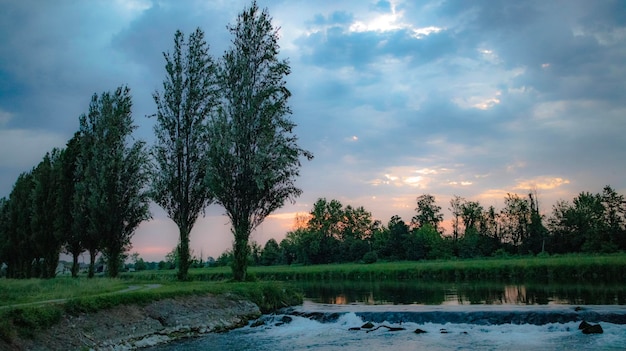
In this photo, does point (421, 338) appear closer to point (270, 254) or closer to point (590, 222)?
point (590, 222)

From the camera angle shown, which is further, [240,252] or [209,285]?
[240,252]

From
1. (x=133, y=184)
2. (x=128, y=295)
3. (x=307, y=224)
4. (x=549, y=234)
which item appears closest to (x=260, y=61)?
(x=133, y=184)

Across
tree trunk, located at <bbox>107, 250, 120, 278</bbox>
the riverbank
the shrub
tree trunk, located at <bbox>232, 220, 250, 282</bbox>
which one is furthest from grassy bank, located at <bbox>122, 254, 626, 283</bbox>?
the shrub

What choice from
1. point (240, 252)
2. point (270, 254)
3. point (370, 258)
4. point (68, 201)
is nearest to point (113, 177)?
point (68, 201)

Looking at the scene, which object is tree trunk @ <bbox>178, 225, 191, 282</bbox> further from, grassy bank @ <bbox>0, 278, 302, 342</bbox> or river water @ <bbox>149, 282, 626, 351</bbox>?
river water @ <bbox>149, 282, 626, 351</bbox>

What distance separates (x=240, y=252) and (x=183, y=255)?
5938 millimetres

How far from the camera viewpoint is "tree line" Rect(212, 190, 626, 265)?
3137 inches

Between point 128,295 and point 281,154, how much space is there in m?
15.0

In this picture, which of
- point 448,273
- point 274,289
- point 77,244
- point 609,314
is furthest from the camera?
point 448,273

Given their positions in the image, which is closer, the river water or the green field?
the green field

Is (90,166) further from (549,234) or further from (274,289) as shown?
(549,234)

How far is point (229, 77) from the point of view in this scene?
32500 millimetres

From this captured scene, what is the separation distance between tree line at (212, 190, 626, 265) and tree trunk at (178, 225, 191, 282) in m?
61.7

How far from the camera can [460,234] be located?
117438 millimetres
